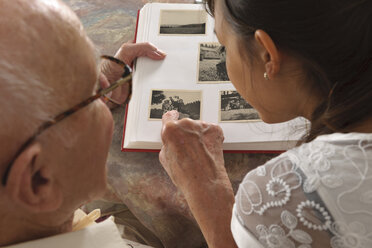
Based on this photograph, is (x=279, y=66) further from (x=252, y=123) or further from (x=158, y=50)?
(x=158, y=50)

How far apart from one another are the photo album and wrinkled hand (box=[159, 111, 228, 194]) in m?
0.04

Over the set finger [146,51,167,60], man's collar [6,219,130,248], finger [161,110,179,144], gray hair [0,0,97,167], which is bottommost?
man's collar [6,219,130,248]

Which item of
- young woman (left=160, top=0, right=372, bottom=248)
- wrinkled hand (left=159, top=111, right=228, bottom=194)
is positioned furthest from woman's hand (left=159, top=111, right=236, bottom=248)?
young woman (left=160, top=0, right=372, bottom=248)

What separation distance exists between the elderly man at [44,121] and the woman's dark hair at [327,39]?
292 millimetres

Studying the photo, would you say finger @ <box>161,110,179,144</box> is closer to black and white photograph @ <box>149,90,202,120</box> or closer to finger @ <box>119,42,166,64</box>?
black and white photograph @ <box>149,90,202,120</box>

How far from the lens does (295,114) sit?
34.4 inches

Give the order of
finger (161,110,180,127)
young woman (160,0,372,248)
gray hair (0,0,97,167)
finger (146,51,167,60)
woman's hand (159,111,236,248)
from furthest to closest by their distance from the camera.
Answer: finger (146,51,167,60) → finger (161,110,180,127) → woman's hand (159,111,236,248) → young woman (160,0,372,248) → gray hair (0,0,97,167)

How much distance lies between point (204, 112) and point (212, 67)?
156 mm

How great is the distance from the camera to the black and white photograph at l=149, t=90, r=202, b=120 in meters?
1.05

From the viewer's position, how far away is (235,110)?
1.04 meters

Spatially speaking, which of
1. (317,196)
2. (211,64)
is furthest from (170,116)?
(317,196)

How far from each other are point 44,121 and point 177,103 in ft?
1.82

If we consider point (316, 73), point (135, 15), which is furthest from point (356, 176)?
point (135, 15)

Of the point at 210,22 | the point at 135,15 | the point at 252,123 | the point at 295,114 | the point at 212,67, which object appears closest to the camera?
the point at 295,114
